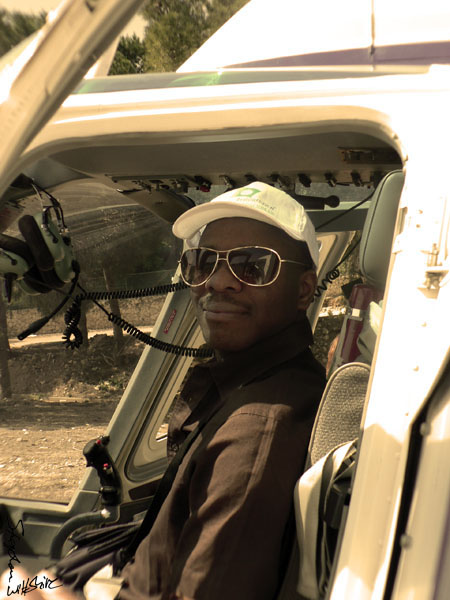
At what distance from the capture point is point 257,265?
1.94 meters

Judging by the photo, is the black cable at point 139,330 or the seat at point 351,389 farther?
the black cable at point 139,330

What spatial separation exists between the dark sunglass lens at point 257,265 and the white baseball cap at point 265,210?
0.29 ft

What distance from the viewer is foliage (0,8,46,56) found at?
3.12ft

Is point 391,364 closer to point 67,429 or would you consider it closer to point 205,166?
point 205,166

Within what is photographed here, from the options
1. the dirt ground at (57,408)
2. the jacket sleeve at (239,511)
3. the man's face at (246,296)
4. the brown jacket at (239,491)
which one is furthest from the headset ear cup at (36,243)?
the dirt ground at (57,408)

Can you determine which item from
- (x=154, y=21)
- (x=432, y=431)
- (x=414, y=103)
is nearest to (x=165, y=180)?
(x=414, y=103)

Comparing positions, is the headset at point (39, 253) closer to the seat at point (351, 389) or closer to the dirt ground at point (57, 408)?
the seat at point (351, 389)

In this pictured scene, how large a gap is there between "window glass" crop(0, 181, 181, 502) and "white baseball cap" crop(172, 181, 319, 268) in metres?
11.2

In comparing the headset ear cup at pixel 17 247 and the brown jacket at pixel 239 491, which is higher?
the headset ear cup at pixel 17 247

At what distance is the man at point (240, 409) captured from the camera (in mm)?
1461

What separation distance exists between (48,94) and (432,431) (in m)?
0.87

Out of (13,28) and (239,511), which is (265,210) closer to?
(239,511)

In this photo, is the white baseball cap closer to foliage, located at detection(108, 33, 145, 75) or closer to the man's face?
the man's face

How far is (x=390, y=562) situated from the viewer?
3.97 ft
